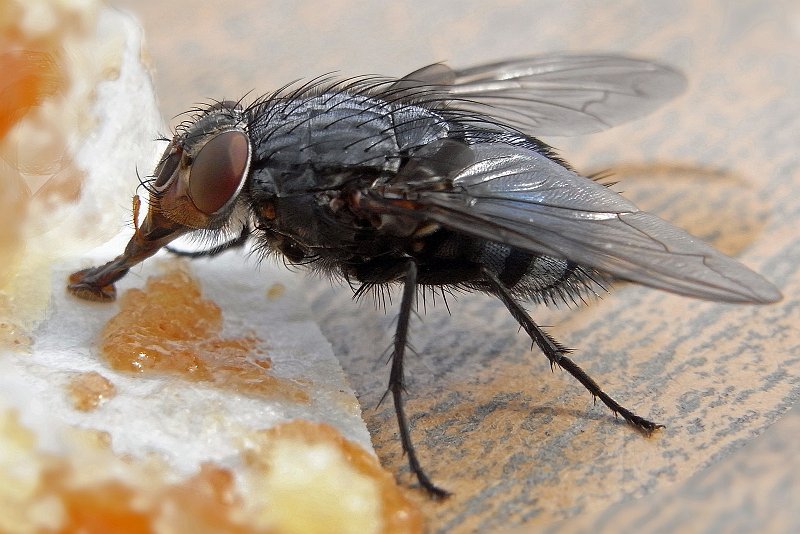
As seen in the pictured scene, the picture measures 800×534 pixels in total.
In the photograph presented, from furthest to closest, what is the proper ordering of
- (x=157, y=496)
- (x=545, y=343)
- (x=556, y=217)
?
(x=545, y=343) < (x=556, y=217) < (x=157, y=496)

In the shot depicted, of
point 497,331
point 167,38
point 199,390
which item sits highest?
point 167,38

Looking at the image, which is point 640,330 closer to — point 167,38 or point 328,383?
point 328,383

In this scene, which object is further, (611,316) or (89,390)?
(611,316)

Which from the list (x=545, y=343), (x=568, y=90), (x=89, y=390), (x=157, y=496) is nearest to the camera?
(x=157, y=496)

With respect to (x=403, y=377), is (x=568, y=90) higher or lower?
higher

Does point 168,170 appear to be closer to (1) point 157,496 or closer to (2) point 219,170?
(2) point 219,170

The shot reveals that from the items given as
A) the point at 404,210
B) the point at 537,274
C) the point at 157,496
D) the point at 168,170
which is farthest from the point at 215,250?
the point at 157,496

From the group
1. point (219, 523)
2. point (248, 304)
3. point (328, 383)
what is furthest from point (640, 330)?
point (219, 523)

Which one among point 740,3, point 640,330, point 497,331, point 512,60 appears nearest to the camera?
point 640,330
